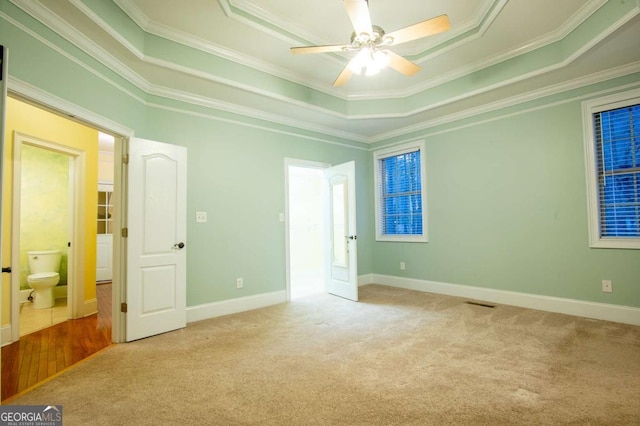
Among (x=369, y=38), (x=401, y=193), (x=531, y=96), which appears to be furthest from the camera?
(x=401, y=193)

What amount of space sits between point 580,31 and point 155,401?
4.86 metres

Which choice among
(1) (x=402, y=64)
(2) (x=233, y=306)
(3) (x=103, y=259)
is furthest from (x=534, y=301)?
(3) (x=103, y=259)

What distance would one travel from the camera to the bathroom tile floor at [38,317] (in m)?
3.42

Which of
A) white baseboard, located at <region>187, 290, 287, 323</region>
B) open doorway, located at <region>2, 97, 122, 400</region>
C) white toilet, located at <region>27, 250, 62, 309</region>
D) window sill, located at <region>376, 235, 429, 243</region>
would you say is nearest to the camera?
open doorway, located at <region>2, 97, 122, 400</region>

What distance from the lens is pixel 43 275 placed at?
4.09 m

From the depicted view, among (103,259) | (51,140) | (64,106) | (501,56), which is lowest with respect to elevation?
(103,259)

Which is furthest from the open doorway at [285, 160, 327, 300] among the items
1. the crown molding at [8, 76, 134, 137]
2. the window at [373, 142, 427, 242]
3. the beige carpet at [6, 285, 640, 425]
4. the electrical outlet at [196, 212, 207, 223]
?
the crown molding at [8, 76, 134, 137]

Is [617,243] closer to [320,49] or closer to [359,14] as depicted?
[359,14]

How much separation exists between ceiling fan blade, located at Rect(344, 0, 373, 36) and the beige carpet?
270 centimetres

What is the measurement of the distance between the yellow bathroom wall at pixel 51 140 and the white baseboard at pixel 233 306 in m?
1.70

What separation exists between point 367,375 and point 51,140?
433cm

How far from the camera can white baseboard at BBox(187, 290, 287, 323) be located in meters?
3.53

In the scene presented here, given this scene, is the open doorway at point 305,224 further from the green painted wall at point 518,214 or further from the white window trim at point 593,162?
the white window trim at point 593,162

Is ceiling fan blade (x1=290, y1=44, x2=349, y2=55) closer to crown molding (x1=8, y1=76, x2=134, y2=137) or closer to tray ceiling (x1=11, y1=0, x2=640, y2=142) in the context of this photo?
tray ceiling (x1=11, y1=0, x2=640, y2=142)
